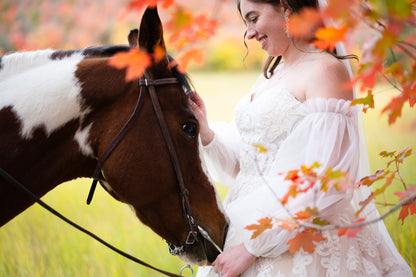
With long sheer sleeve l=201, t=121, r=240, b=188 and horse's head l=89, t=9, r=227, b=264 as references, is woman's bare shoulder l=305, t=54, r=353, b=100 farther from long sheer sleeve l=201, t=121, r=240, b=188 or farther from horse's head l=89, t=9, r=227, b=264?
long sheer sleeve l=201, t=121, r=240, b=188

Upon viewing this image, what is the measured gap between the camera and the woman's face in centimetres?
173

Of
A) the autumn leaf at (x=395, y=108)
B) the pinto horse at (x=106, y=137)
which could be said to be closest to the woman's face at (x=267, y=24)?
the pinto horse at (x=106, y=137)

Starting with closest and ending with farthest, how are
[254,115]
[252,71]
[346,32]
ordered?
[346,32]
[254,115]
[252,71]

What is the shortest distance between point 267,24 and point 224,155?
2.59ft

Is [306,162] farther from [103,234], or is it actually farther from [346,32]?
[103,234]

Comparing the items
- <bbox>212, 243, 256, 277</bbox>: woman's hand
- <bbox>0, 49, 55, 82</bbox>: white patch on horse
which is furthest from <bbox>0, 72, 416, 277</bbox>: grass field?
<bbox>0, 49, 55, 82</bbox>: white patch on horse

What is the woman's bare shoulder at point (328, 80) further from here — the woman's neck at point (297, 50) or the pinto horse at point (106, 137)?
the pinto horse at point (106, 137)

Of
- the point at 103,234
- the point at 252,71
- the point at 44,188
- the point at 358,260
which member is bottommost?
the point at 252,71

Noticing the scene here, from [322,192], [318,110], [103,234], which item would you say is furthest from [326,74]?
[103,234]

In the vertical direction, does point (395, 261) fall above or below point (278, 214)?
below

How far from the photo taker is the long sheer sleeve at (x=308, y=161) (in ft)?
4.74

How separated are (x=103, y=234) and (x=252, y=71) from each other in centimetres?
1021

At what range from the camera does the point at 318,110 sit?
153 cm

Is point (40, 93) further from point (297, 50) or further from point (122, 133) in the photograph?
point (297, 50)
